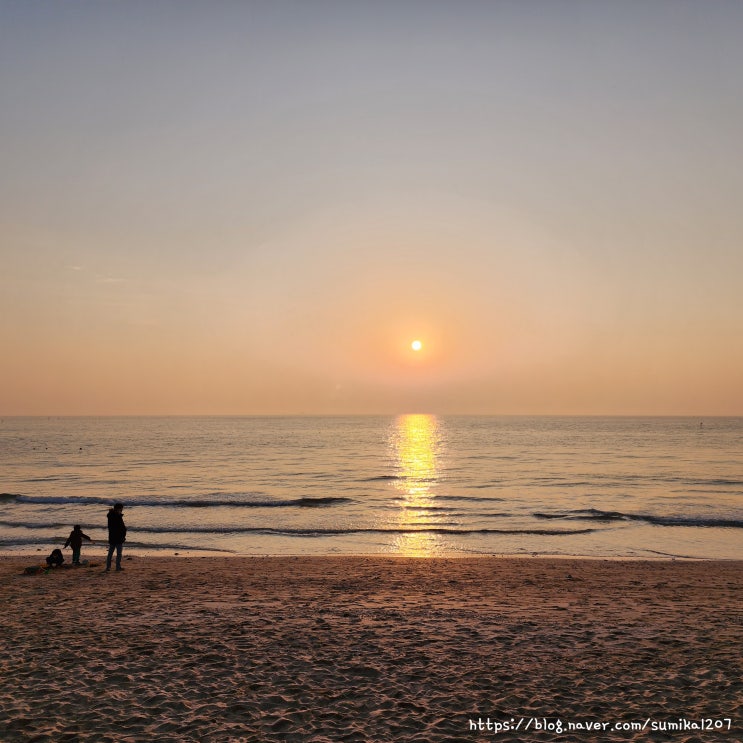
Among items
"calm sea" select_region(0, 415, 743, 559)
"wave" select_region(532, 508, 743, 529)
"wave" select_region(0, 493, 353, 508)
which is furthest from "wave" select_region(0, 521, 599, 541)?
"wave" select_region(0, 493, 353, 508)

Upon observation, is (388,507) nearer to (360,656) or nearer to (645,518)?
(645,518)

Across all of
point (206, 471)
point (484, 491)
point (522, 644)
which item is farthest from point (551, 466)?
point (522, 644)

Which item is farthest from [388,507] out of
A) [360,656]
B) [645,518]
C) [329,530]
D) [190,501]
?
[360,656]

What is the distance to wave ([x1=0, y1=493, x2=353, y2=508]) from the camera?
129 ft

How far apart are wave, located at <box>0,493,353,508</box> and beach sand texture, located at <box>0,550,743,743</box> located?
21.3 meters

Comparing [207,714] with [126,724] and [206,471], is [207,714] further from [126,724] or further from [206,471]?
[206,471]

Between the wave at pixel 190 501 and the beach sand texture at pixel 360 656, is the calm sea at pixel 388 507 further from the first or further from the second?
the beach sand texture at pixel 360 656

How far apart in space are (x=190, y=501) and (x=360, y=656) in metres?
32.2

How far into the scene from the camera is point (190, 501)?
40.5 m

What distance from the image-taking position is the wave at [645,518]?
3253 centimetres

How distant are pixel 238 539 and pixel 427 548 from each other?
8836 millimetres

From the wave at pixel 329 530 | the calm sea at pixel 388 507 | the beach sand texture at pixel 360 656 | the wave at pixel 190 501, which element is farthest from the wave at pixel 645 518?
the beach sand texture at pixel 360 656

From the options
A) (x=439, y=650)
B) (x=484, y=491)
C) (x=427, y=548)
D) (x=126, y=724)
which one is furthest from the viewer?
(x=484, y=491)

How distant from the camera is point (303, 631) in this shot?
12336 mm
